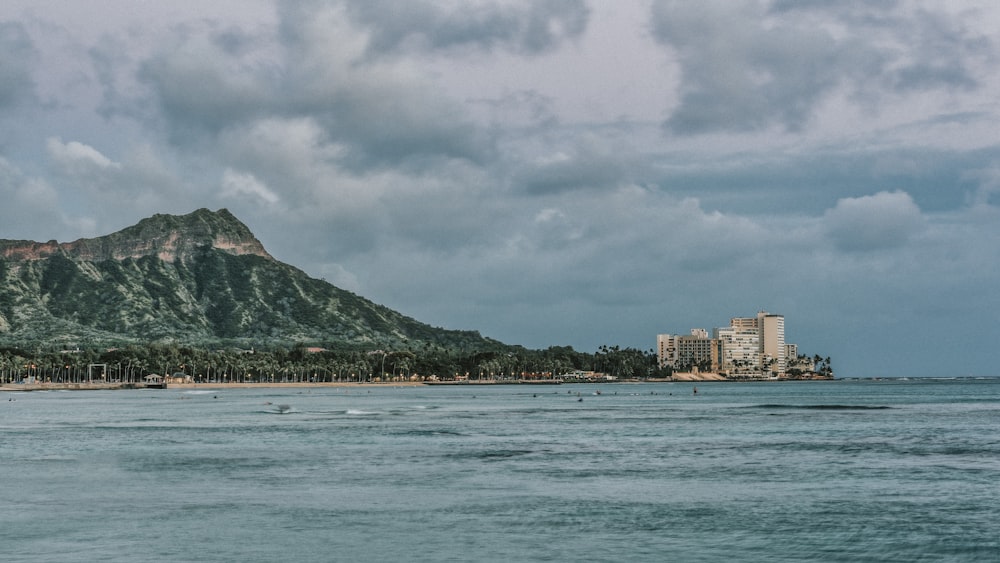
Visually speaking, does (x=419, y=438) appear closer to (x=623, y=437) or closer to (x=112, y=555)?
(x=623, y=437)

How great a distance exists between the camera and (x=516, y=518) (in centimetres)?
3903

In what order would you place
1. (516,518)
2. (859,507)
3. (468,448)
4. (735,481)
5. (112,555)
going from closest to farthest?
1. (112,555)
2. (516,518)
3. (859,507)
4. (735,481)
5. (468,448)

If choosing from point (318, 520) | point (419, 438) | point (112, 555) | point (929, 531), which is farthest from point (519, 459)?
point (112, 555)

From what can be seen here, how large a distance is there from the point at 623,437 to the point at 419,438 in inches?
640

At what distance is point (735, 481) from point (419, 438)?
35.8m

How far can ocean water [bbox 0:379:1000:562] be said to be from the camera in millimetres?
33281

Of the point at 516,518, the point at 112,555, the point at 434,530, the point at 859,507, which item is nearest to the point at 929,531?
the point at 859,507

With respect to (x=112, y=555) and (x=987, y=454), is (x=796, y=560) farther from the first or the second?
(x=987, y=454)

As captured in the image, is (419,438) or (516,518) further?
(419,438)

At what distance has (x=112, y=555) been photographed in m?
31.5

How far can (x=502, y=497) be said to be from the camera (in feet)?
148

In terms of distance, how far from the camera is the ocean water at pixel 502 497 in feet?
109

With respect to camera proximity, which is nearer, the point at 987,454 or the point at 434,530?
the point at 434,530

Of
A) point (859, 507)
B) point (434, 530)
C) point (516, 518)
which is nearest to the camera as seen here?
point (434, 530)
